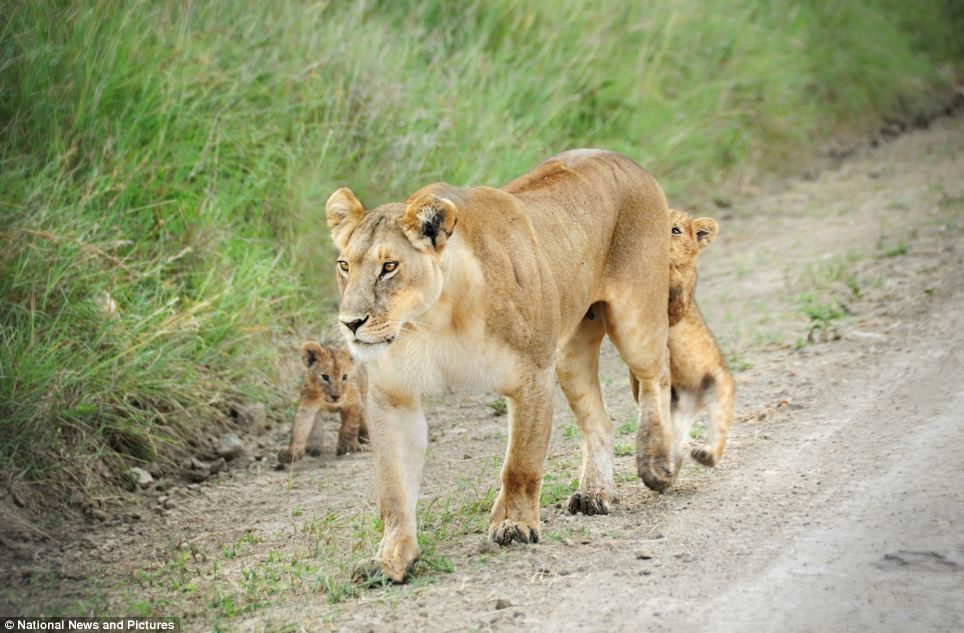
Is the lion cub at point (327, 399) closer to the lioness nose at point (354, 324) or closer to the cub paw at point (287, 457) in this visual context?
the cub paw at point (287, 457)

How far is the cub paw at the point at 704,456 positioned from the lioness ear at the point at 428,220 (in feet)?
5.91

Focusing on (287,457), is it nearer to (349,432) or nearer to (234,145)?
(349,432)

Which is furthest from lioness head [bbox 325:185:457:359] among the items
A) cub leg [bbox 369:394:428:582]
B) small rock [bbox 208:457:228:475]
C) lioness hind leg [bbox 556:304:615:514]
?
small rock [bbox 208:457:228:475]

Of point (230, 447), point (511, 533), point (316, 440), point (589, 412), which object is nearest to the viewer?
point (511, 533)

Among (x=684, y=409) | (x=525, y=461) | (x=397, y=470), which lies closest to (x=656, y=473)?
(x=684, y=409)

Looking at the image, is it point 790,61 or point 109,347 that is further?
point 790,61

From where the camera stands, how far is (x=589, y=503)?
5688 millimetres

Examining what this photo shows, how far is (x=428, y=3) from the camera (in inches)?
450

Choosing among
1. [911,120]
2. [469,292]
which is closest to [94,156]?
[469,292]

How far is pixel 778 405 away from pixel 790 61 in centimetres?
791

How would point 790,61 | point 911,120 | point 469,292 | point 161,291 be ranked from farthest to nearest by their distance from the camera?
point 911,120, point 790,61, point 161,291, point 469,292

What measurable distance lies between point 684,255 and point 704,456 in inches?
43.5

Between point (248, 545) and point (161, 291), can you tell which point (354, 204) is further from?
point (161, 291)

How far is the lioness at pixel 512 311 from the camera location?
483 centimetres
